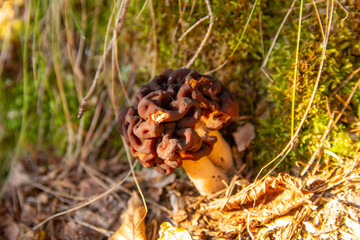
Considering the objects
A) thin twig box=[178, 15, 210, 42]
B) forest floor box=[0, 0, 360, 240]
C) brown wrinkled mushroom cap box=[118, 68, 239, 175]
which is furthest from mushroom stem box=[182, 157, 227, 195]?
thin twig box=[178, 15, 210, 42]

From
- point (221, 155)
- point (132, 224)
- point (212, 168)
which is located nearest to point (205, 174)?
point (212, 168)

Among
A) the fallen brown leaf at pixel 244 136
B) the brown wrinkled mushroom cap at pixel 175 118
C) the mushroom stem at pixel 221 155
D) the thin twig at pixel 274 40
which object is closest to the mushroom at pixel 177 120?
the brown wrinkled mushroom cap at pixel 175 118

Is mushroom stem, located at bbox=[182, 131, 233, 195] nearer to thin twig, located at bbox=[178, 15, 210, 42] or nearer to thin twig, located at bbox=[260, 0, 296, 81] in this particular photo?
thin twig, located at bbox=[260, 0, 296, 81]

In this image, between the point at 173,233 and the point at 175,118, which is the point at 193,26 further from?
the point at 173,233

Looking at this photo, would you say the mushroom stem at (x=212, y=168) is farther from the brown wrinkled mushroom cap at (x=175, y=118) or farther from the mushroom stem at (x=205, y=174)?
the brown wrinkled mushroom cap at (x=175, y=118)

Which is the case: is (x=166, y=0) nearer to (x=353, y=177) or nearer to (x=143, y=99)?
(x=143, y=99)
